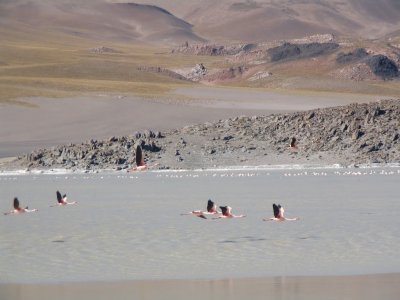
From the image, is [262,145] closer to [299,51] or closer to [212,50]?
[299,51]

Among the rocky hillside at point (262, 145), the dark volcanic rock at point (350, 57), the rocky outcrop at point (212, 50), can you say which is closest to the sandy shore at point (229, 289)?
the rocky hillside at point (262, 145)

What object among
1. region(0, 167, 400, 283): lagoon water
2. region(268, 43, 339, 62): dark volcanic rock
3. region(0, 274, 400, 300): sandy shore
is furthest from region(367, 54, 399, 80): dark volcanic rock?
region(0, 274, 400, 300): sandy shore

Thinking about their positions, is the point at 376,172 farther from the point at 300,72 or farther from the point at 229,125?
the point at 300,72

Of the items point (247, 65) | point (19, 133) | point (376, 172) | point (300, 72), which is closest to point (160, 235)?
point (376, 172)

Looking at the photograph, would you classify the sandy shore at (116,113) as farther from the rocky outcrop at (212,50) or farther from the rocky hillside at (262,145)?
the rocky outcrop at (212,50)

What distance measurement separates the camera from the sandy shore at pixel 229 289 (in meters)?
10.4

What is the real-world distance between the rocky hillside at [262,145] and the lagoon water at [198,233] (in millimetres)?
6969

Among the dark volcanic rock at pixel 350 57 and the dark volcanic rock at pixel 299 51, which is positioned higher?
the dark volcanic rock at pixel 299 51

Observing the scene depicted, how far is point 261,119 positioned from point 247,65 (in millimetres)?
61045

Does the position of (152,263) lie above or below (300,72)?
below

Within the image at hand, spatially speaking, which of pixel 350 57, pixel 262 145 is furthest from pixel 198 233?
pixel 350 57

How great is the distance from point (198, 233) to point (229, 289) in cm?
419

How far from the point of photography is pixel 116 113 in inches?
1999

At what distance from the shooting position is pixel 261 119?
116 ft
